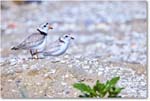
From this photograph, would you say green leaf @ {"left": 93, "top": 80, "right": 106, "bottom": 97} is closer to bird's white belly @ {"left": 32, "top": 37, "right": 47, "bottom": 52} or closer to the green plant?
the green plant

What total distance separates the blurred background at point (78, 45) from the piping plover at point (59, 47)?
3cm

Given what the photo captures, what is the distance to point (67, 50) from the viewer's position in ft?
8.18

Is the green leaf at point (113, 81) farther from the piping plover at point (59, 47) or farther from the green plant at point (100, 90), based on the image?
the piping plover at point (59, 47)

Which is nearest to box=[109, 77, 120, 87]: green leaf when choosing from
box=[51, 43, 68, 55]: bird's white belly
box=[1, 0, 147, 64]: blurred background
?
box=[51, 43, 68, 55]: bird's white belly

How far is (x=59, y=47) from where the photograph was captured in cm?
243

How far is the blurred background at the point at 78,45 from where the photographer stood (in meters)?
2.40

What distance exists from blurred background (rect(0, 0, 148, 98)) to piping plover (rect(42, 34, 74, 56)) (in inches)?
1.3

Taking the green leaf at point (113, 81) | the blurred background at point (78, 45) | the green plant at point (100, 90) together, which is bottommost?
the green plant at point (100, 90)

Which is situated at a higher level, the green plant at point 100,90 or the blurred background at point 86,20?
the blurred background at point 86,20

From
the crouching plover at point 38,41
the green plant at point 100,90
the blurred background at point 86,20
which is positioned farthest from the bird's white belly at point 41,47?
the blurred background at point 86,20

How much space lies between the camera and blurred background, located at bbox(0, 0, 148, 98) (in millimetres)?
2404

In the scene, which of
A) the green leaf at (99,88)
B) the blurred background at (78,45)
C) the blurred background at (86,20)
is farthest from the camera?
the blurred background at (86,20)

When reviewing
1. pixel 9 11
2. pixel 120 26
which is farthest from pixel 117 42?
pixel 9 11

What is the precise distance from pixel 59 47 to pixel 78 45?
1.30 meters
